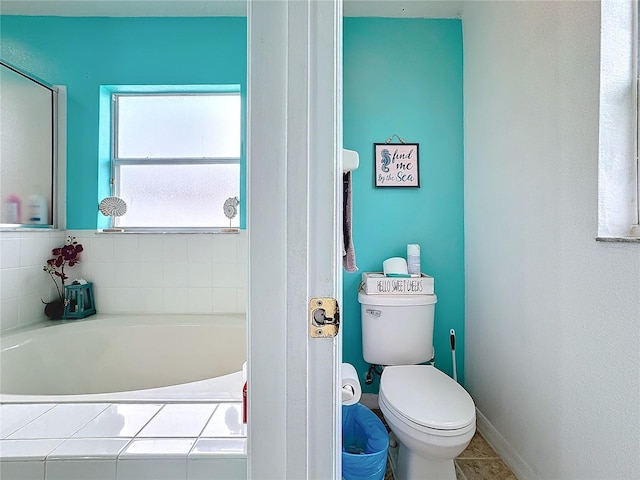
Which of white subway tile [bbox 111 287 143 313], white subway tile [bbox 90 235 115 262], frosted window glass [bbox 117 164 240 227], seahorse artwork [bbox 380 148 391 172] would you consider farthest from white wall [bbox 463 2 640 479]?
white subway tile [bbox 90 235 115 262]

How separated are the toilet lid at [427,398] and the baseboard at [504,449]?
40 centimetres

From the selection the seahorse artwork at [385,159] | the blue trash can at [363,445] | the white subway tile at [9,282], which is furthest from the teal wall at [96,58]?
the blue trash can at [363,445]

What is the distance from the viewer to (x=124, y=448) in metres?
0.67

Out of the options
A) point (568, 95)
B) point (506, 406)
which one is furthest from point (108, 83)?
point (506, 406)

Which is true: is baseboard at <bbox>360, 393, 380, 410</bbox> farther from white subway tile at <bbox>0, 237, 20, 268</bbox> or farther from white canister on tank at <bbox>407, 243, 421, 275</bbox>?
white subway tile at <bbox>0, 237, 20, 268</bbox>

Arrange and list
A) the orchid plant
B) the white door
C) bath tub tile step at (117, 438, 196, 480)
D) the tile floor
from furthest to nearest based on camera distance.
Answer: the orchid plant, the tile floor, bath tub tile step at (117, 438, 196, 480), the white door

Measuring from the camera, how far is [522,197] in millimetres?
1356

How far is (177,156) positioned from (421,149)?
153 cm

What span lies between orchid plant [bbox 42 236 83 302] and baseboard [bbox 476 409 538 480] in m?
2.40

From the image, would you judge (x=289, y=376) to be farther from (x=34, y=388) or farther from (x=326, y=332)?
(x=34, y=388)

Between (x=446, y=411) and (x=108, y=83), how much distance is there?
242 cm

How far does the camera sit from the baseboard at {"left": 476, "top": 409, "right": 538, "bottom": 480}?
1.30 metres

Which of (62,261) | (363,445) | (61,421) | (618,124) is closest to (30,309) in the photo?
(62,261)

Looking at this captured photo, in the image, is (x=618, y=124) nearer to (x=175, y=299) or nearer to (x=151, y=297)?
(x=175, y=299)
